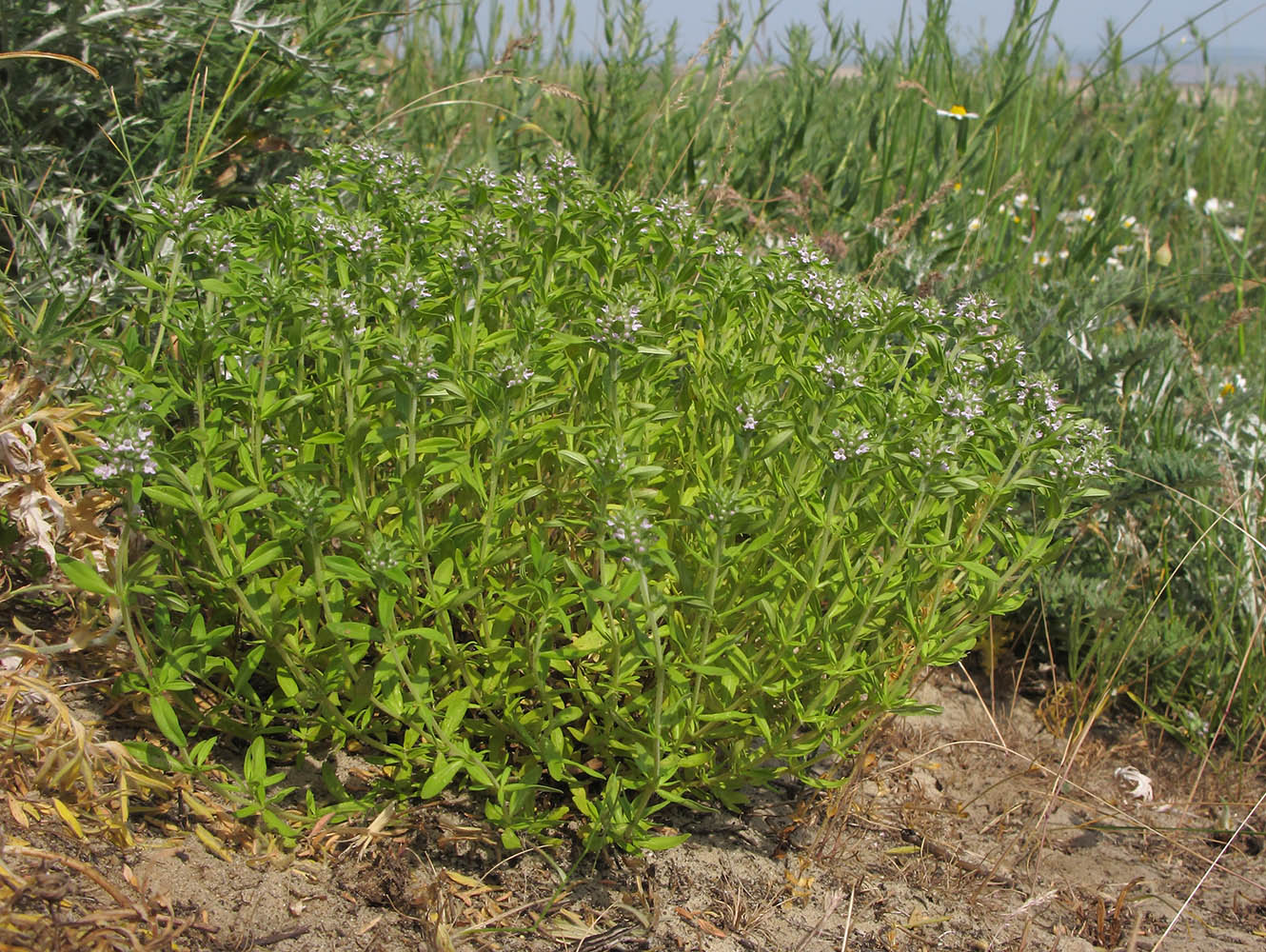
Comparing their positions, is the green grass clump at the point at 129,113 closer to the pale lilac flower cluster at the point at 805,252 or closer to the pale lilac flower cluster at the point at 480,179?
the pale lilac flower cluster at the point at 480,179

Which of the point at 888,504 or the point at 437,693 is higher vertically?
the point at 888,504

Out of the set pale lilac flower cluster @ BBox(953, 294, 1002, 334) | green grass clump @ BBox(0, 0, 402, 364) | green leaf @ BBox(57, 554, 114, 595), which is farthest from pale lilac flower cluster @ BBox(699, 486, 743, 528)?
green grass clump @ BBox(0, 0, 402, 364)

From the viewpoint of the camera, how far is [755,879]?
266cm

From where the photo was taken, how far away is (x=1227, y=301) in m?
5.96

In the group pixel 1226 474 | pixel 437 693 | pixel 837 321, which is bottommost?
pixel 437 693

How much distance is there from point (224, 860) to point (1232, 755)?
3.10 metres

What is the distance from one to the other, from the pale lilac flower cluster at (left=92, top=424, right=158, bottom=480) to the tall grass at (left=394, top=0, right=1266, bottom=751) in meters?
2.51

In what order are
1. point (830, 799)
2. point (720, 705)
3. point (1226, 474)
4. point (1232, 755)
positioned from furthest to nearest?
1. point (1226, 474)
2. point (1232, 755)
3. point (830, 799)
4. point (720, 705)

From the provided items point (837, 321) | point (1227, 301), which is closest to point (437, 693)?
point (837, 321)

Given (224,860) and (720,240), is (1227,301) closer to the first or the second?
(720,240)

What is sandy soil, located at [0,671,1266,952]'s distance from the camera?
224 centimetres

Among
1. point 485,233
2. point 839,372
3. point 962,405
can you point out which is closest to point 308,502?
point 485,233

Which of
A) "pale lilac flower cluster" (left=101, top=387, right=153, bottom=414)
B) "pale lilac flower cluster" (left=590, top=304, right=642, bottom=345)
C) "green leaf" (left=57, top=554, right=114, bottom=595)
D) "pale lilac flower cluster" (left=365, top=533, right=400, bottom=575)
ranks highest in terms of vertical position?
"pale lilac flower cluster" (left=590, top=304, right=642, bottom=345)

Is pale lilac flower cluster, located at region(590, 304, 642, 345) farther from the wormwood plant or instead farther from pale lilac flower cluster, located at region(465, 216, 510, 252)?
pale lilac flower cluster, located at region(465, 216, 510, 252)
